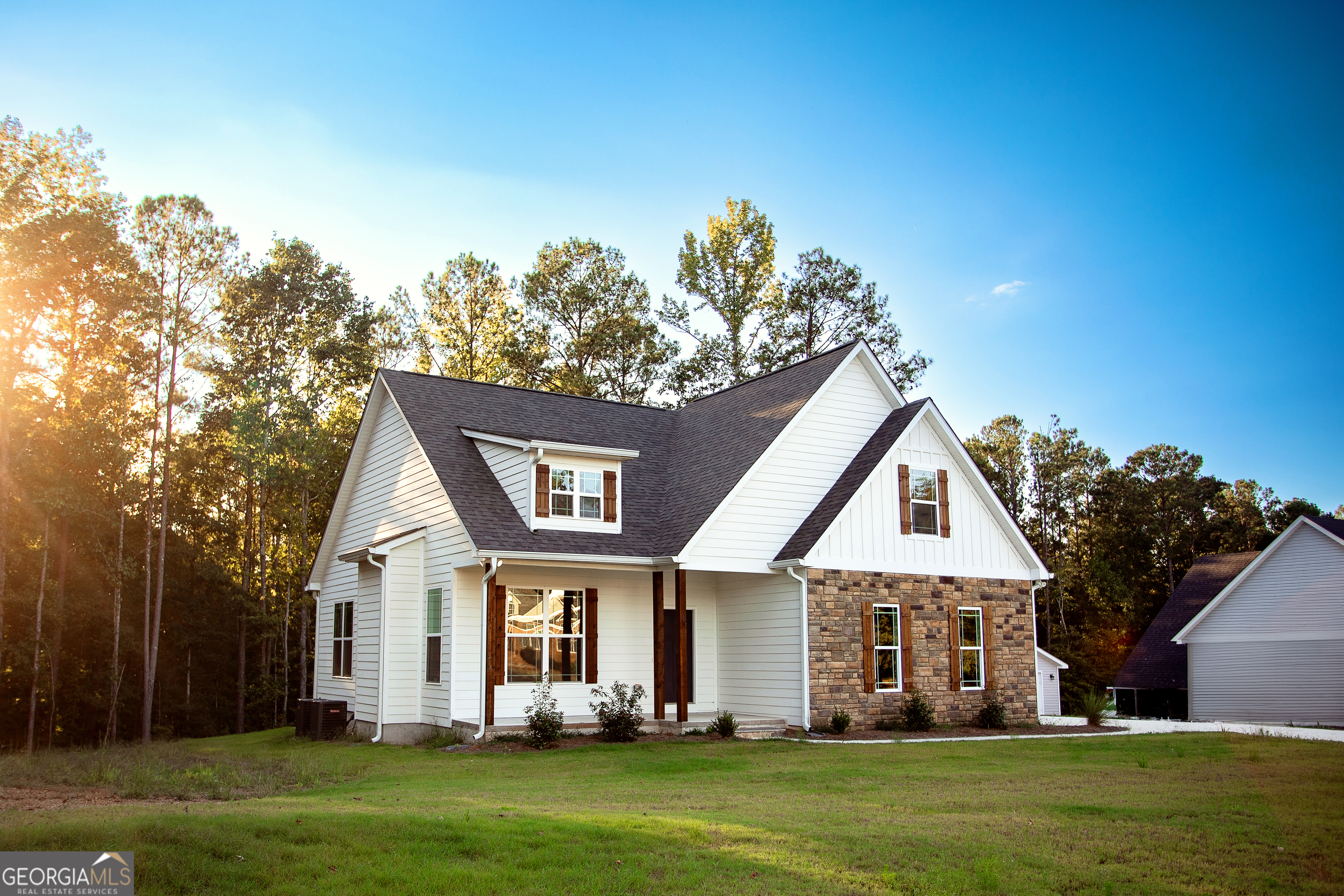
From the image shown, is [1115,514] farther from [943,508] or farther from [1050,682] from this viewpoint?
[943,508]

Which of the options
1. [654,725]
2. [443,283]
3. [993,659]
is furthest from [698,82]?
[443,283]

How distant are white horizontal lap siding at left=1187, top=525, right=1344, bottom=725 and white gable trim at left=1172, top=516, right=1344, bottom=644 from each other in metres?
0.10

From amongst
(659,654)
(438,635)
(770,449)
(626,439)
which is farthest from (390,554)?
(770,449)

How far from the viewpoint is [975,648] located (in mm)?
20031

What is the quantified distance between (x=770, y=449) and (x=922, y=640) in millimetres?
4945

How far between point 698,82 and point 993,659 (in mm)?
13071

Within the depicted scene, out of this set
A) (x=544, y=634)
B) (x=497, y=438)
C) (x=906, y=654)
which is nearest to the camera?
(x=544, y=634)

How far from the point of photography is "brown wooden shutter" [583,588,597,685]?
17.9 metres

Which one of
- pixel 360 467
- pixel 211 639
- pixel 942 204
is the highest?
pixel 942 204

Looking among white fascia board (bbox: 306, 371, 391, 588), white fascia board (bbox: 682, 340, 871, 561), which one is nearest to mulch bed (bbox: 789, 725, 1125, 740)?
white fascia board (bbox: 682, 340, 871, 561)

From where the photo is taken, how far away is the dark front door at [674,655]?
19125mm

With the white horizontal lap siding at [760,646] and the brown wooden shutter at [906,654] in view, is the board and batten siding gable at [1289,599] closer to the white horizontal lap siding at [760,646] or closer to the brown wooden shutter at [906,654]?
the brown wooden shutter at [906,654]

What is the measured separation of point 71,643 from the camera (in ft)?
113

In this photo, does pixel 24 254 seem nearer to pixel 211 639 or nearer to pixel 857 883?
pixel 211 639
